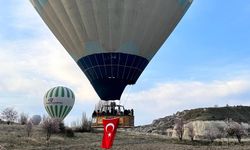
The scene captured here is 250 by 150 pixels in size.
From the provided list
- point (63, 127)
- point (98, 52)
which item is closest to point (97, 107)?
point (98, 52)

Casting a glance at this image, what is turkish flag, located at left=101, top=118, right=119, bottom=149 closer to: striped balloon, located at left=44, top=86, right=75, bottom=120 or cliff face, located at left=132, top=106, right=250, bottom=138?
striped balloon, located at left=44, top=86, right=75, bottom=120

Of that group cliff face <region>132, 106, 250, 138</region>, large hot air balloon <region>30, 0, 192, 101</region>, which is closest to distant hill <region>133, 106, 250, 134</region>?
cliff face <region>132, 106, 250, 138</region>

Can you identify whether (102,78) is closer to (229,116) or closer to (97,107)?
(97,107)

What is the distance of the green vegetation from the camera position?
338ft

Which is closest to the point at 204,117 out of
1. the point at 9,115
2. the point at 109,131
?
the point at 9,115

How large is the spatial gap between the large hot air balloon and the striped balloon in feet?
83.7

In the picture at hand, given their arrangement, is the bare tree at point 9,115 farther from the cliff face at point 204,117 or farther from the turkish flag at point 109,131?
the turkish flag at point 109,131

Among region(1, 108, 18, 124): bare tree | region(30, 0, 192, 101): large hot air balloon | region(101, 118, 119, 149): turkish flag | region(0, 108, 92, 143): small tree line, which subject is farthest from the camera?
region(1, 108, 18, 124): bare tree

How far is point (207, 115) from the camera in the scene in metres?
105

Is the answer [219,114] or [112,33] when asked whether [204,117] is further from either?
[112,33]

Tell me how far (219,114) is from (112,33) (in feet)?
295

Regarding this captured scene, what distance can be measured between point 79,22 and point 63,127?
26.2m

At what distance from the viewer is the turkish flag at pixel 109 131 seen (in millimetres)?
5320

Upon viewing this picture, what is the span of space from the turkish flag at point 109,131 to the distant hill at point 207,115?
9486 centimetres
